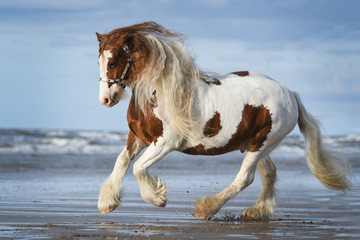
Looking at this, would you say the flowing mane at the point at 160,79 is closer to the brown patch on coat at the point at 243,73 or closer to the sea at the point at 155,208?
the brown patch on coat at the point at 243,73

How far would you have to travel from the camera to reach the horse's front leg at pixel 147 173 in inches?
246

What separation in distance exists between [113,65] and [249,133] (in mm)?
1622

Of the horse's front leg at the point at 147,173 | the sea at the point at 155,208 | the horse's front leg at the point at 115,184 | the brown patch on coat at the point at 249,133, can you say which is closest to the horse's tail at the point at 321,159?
the sea at the point at 155,208

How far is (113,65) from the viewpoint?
621cm

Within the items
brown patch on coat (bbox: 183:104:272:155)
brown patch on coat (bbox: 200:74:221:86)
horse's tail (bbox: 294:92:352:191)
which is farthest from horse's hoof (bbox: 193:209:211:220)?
horse's tail (bbox: 294:92:352:191)

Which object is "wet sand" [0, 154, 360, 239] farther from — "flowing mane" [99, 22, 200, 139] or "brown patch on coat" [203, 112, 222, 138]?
"flowing mane" [99, 22, 200, 139]

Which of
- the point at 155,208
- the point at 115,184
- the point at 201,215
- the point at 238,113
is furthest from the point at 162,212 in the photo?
the point at 238,113

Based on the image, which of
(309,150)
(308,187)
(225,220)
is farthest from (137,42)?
(308,187)

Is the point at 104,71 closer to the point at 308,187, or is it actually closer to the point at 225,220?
the point at 225,220

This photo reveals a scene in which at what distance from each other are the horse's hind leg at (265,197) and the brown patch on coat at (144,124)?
4.81ft

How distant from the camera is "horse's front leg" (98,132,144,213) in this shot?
6.52 metres

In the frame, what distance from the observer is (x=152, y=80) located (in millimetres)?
6266

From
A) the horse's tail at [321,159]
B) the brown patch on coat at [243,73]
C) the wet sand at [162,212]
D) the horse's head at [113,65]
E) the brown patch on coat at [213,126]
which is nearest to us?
the wet sand at [162,212]

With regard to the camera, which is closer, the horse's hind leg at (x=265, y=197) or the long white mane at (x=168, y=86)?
the long white mane at (x=168, y=86)
